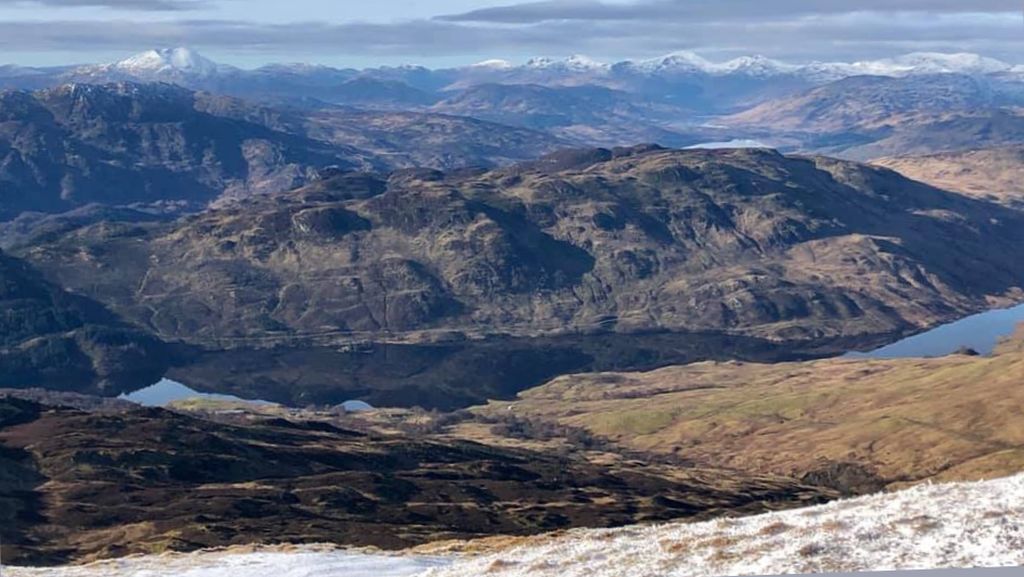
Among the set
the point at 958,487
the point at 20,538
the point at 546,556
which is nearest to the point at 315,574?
the point at 546,556

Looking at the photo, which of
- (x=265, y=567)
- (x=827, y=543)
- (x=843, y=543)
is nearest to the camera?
(x=843, y=543)

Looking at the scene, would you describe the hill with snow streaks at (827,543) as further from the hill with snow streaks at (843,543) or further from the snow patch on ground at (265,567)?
the snow patch on ground at (265,567)

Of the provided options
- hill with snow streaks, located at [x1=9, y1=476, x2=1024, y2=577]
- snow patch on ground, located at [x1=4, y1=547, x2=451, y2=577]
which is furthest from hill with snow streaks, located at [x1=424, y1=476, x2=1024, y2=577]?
snow patch on ground, located at [x1=4, y1=547, x2=451, y2=577]

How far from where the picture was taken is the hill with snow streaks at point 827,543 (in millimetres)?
37881

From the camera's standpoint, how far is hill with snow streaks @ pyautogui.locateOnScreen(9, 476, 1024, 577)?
3788cm

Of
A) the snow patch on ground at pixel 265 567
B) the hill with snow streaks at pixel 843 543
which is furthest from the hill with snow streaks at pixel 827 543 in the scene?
the snow patch on ground at pixel 265 567

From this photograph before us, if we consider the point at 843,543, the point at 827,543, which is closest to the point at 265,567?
the point at 827,543

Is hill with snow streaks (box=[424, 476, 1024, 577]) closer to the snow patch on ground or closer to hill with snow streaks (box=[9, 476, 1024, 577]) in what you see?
hill with snow streaks (box=[9, 476, 1024, 577])

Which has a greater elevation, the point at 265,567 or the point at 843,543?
the point at 843,543

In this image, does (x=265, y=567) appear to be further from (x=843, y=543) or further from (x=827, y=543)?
(x=843, y=543)

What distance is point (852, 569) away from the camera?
38219 millimetres

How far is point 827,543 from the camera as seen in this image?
39.7m

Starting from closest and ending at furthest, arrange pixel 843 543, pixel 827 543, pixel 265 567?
pixel 843 543 → pixel 827 543 → pixel 265 567

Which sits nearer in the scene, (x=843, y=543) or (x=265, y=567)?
(x=843, y=543)
